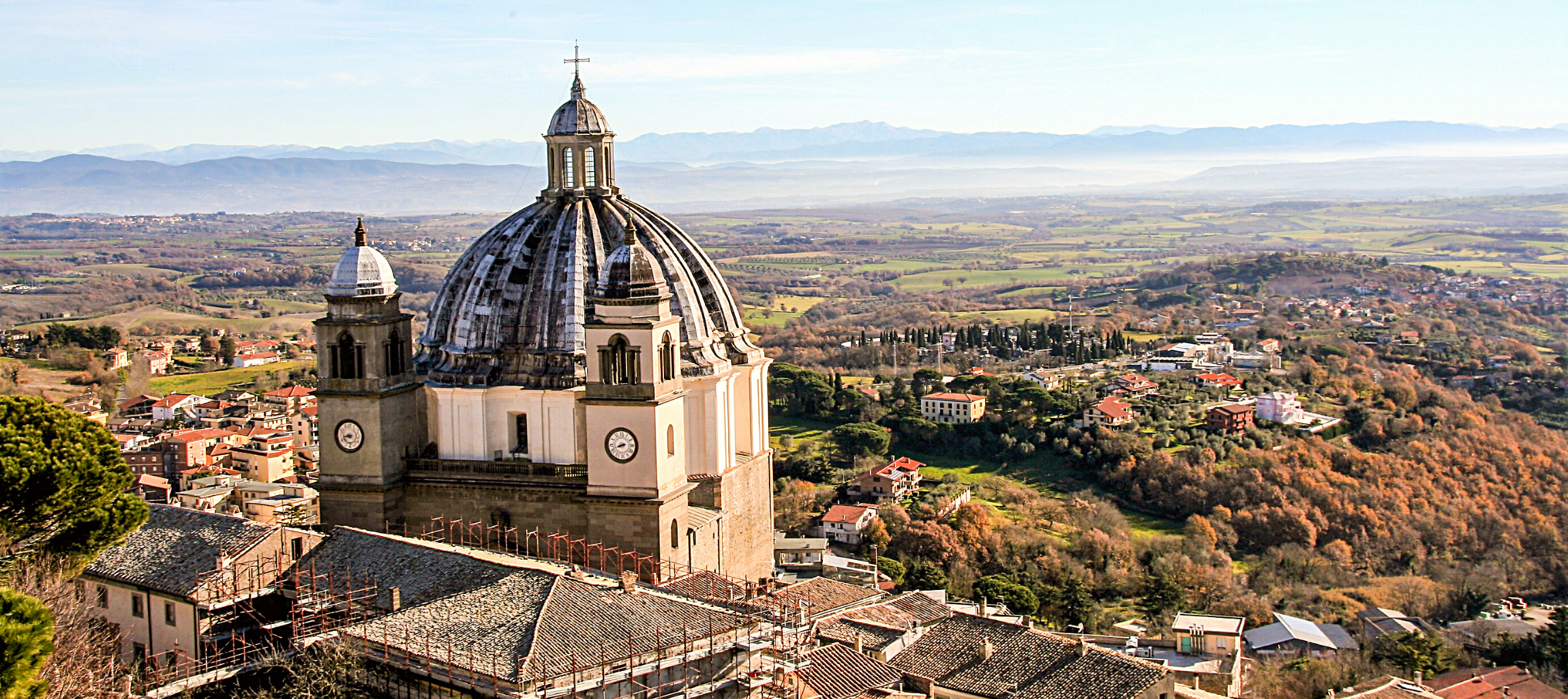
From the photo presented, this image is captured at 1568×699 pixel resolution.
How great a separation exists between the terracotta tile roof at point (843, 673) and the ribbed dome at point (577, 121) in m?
12.2

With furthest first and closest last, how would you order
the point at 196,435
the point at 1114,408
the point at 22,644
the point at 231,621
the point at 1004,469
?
the point at 1114,408 < the point at 1004,469 < the point at 196,435 < the point at 231,621 < the point at 22,644

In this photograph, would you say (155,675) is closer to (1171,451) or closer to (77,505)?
(77,505)

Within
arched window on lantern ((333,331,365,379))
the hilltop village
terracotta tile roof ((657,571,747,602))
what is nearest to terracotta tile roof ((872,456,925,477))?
the hilltop village

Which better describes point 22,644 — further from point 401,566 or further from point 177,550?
point 177,550

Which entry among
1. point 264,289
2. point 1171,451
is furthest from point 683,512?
point 264,289

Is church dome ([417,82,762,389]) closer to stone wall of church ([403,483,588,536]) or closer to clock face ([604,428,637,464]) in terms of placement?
stone wall of church ([403,483,588,536])

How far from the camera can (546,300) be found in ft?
95.8

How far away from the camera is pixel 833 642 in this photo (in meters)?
29.1

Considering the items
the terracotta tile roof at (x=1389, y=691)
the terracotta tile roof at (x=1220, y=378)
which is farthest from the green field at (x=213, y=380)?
the terracotta tile roof at (x=1389, y=691)

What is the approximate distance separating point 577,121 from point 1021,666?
1529 centimetres

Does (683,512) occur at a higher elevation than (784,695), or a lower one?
higher

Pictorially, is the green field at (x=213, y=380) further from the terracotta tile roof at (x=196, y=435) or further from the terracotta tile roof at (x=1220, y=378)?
the terracotta tile roof at (x=1220, y=378)

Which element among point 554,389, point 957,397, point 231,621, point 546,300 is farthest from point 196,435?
point 231,621

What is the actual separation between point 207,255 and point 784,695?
591ft
